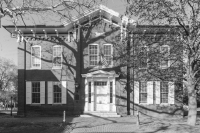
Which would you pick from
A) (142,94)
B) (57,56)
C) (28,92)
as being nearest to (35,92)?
(28,92)

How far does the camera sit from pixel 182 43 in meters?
14.0

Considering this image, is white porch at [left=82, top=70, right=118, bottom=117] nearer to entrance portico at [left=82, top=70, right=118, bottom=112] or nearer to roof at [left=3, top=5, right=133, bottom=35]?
entrance portico at [left=82, top=70, right=118, bottom=112]

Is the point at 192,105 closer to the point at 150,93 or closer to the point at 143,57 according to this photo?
the point at 143,57

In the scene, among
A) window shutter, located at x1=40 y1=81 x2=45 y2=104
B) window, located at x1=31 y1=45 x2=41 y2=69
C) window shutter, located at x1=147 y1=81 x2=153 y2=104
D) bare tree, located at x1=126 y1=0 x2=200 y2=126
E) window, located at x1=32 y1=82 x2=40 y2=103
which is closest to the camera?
bare tree, located at x1=126 y1=0 x2=200 y2=126

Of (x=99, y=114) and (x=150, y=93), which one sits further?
(x=150, y=93)

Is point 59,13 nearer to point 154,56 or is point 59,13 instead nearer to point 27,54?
point 154,56

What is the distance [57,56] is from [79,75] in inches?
94.9

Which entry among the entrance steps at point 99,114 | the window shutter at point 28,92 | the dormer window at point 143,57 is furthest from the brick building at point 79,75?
the dormer window at point 143,57

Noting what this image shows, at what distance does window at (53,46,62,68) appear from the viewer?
19.6 metres

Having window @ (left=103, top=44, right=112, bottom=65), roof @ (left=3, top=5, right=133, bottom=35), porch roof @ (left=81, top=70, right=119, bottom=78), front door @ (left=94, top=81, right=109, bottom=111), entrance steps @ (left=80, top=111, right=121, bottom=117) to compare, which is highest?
roof @ (left=3, top=5, right=133, bottom=35)

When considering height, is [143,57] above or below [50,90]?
above

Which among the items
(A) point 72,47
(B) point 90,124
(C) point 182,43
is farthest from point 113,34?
(B) point 90,124

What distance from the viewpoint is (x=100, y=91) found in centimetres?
1936

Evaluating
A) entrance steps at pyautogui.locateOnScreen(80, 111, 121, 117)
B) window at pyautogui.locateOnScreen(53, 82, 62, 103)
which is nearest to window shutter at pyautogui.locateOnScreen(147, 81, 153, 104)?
entrance steps at pyautogui.locateOnScreen(80, 111, 121, 117)
